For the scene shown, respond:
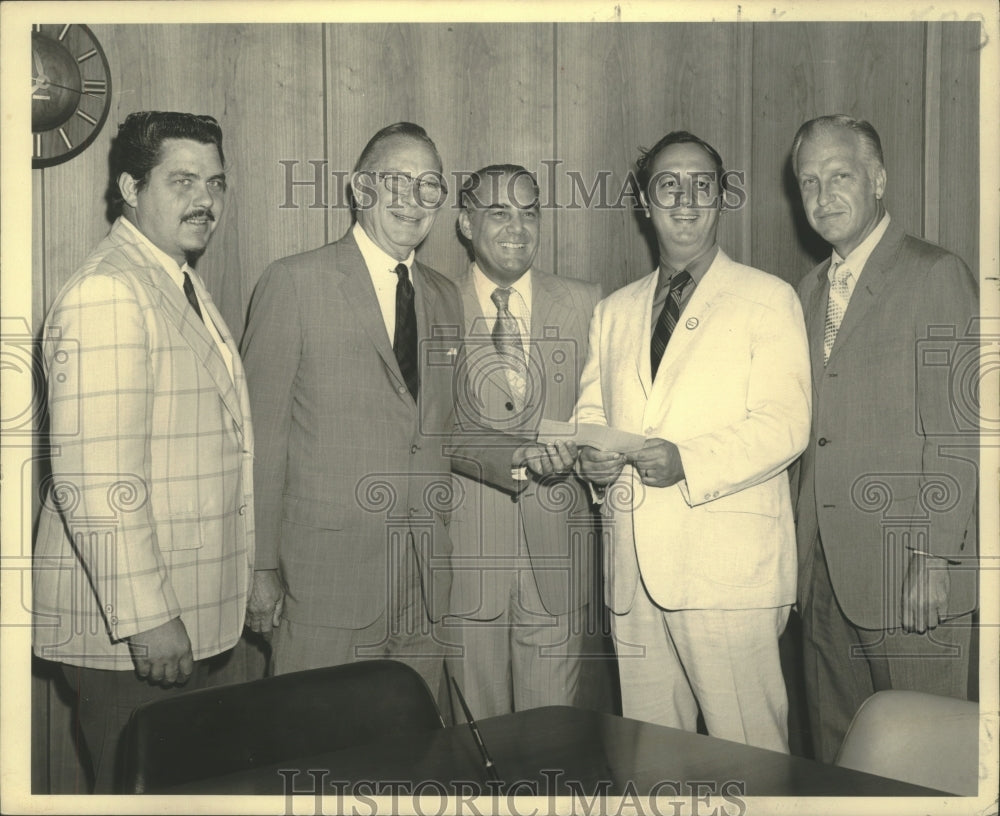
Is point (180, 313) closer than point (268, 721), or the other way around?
point (268, 721)

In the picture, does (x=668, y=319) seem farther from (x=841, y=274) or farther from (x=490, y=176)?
(x=490, y=176)

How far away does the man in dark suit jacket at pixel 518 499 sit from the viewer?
276cm

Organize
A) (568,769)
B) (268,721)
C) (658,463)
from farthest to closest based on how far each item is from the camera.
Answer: (658,463) < (268,721) < (568,769)

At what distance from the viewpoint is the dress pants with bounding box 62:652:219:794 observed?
2.67m

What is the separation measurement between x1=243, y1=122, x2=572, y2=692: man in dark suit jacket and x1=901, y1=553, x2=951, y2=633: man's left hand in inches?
37.8

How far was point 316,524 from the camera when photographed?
273 centimetres

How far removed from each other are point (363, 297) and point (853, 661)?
144 cm

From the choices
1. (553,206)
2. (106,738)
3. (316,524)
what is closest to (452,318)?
(553,206)

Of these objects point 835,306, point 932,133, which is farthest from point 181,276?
point 932,133

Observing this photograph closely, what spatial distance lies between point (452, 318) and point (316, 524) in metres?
0.58

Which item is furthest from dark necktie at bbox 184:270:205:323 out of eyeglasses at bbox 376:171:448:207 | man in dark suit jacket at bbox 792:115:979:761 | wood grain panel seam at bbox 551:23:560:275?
man in dark suit jacket at bbox 792:115:979:761

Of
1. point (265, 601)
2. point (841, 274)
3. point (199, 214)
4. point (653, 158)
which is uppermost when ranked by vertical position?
point (653, 158)

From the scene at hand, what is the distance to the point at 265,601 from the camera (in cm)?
274

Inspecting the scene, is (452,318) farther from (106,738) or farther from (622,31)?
(106,738)
